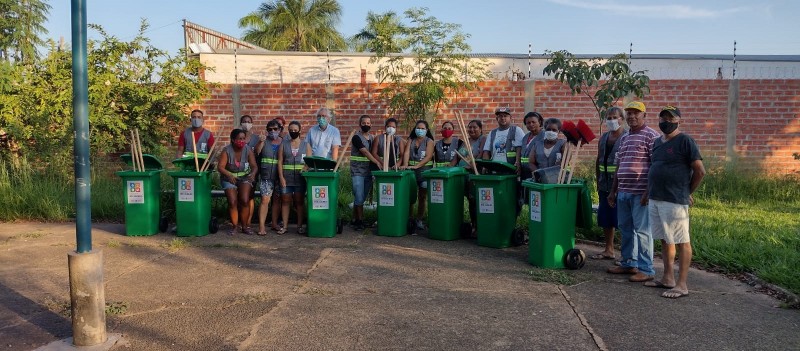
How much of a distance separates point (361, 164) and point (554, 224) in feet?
11.3

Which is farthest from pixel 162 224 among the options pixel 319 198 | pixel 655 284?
pixel 655 284

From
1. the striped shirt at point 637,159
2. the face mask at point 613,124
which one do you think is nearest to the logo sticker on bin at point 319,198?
the face mask at point 613,124

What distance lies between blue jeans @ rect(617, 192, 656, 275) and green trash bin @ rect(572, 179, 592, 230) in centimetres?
52

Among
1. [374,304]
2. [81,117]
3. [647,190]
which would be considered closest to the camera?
[81,117]

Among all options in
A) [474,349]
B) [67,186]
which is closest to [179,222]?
[67,186]

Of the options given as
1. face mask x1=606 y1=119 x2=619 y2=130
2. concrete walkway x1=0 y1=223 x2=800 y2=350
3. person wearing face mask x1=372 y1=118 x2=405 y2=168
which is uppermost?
face mask x1=606 y1=119 x2=619 y2=130

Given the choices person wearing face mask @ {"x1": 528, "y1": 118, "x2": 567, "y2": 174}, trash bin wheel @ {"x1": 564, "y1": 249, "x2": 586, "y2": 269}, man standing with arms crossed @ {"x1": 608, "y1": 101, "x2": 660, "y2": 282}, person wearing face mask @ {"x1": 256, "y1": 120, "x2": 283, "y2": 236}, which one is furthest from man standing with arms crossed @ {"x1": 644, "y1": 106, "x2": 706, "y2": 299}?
person wearing face mask @ {"x1": 256, "y1": 120, "x2": 283, "y2": 236}

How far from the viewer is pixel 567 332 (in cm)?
506

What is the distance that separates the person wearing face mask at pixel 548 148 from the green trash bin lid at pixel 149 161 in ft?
18.0

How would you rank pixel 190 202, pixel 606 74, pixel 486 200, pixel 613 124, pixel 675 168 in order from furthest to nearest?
pixel 606 74 → pixel 190 202 → pixel 486 200 → pixel 613 124 → pixel 675 168

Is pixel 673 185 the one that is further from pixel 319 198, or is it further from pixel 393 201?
pixel 319 198

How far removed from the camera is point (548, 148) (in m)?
8.01

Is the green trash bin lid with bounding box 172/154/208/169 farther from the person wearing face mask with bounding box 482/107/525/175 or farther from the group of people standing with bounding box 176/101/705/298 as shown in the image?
the person wearing face mask with bounding box 482/107/525/175

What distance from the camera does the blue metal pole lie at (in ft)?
14.7
